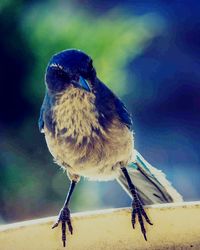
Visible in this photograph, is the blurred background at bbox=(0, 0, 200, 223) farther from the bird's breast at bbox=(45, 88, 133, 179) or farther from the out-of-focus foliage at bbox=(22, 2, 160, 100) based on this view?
the bird's breast at bbox=(45, 88, 133, 179)

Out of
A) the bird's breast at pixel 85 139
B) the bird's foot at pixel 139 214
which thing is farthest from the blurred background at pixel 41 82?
the bird's foot at pixel 139 214

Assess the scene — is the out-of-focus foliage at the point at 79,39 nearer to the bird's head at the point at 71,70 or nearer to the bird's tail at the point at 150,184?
the bird's tail at the point at 150,184

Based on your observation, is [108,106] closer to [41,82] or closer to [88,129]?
[88,129]

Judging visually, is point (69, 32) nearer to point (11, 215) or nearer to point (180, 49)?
point (11, 215)

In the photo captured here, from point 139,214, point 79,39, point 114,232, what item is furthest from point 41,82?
point 114,232

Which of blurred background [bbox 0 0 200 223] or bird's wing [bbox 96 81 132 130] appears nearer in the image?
bird's wing [bbox 96 81 132 130]

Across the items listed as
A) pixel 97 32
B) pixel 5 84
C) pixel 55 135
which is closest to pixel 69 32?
pixel 97 32

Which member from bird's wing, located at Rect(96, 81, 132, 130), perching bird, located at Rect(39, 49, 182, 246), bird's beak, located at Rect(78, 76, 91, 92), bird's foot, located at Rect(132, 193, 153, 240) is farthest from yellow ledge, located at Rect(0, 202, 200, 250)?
bird's wing, located at Rect(96, 81, 132, 130)
